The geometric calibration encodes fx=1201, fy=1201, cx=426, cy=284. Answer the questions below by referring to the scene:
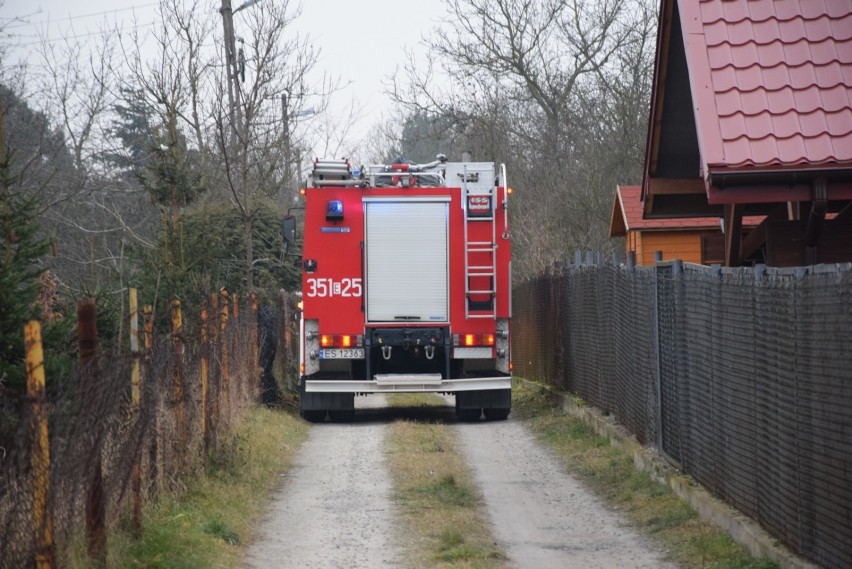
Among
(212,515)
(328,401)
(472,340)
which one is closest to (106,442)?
(212,515)

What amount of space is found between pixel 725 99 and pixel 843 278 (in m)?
2.10

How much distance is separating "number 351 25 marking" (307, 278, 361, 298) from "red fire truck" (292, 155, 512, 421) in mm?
14

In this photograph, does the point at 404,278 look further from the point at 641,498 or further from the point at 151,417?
the point at 151,417

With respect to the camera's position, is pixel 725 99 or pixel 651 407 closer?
pixel 725 99

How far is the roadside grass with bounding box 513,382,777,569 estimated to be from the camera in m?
8.11

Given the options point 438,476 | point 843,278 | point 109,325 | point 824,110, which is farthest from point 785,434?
point 109,325

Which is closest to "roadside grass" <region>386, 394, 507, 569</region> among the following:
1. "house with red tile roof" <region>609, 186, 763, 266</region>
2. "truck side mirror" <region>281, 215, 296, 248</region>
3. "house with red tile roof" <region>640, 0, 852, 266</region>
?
"house with red tile roof" <region>640, 0, 852, 266</region>

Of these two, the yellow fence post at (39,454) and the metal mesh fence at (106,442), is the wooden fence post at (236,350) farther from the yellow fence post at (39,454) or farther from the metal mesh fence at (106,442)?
the yellow fence post at (39,454)

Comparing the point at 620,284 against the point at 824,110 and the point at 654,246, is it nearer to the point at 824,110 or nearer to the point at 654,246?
the point at 824,110

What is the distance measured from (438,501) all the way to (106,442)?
380 cm

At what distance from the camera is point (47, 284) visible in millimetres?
13117

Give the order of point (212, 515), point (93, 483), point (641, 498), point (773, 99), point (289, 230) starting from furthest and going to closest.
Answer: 1. point (289, 230)
2. point (641, 498)
3. point (212, 515)
4. point (773, 99)
5. point (93, 483)

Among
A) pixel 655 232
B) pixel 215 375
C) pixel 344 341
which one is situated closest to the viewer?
pixel 215 375

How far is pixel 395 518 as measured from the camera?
391 inches
